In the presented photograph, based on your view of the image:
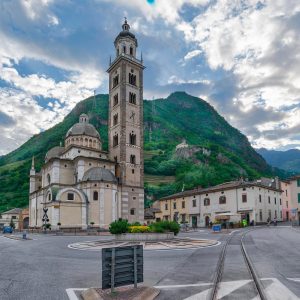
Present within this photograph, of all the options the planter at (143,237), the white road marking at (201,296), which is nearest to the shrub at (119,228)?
the planter at (143,237)

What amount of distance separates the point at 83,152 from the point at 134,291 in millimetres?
55192

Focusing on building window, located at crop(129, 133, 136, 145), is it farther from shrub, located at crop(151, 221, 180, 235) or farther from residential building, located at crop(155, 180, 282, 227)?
shrub, located at crop(151, 221, 180, 235)

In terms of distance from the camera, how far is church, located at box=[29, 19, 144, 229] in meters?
54.9

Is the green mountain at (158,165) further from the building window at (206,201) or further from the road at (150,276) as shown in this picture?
the road at (150,276)

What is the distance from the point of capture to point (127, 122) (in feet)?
209

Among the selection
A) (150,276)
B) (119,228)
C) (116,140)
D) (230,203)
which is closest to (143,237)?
(119,228)

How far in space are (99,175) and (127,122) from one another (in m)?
12.9

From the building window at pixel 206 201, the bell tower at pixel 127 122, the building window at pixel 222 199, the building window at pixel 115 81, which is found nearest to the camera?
the building window at pixel 222 199

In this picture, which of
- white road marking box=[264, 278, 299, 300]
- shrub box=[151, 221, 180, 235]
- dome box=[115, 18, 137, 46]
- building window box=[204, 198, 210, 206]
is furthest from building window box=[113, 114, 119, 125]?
white road marking box=[264, 278, 299, 300]

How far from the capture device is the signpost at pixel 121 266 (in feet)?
24.8

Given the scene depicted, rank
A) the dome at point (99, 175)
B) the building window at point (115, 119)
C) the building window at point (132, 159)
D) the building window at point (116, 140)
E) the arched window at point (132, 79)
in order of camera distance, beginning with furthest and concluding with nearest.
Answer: the arched window at point (132, 79)
the building window at point (115, 119)
the building window at point (116, 140)
the building window at point (132, 159)
the dome at point (99, 175)

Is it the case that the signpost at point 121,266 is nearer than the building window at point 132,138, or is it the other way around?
the signpost at point 121,266

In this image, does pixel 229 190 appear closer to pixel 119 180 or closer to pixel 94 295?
pixel 119 180

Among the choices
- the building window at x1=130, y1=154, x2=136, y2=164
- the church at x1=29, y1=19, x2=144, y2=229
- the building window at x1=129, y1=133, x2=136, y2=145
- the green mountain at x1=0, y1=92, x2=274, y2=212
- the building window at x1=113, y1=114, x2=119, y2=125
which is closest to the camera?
the church at x1=29, y1=19, x2=144, y2=229
